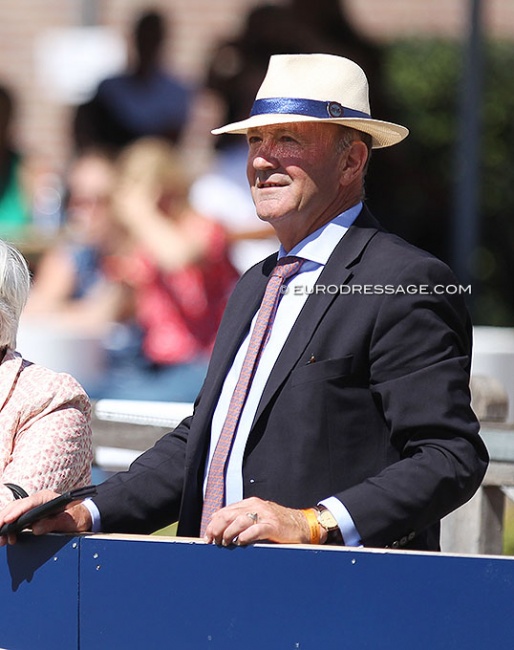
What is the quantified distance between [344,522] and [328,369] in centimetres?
31

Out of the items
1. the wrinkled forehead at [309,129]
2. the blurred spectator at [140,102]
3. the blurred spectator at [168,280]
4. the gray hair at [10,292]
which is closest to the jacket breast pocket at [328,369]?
the wrinkled forehead at [309,129]

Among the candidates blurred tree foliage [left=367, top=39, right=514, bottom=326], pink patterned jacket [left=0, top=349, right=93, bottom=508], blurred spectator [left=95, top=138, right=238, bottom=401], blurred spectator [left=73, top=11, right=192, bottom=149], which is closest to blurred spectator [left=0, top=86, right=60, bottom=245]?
blurred spectator [left=73, top=11, right=192, bottom=149]

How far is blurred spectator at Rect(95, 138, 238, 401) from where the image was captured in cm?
587

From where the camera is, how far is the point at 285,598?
7.55 feet

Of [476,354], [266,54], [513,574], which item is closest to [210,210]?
[266,54]

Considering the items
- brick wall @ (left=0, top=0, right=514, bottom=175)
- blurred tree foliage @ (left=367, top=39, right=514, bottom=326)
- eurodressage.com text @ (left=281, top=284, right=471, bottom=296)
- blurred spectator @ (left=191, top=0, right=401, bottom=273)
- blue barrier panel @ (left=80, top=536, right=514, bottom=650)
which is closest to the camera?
blue barrier panel @ (left=80, top=536, right=514, bottom=650)

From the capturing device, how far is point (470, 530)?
3.98 meters

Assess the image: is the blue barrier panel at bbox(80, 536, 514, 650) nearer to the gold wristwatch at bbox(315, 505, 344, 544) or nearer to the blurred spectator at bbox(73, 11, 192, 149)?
the gold wristwatch at bbox(315, 505, 344, 544)

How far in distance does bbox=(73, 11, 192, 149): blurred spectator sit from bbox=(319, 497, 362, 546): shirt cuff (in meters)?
6.02

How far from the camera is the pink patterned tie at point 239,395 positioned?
2.64 metres

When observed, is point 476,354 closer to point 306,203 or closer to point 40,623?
point 306,203

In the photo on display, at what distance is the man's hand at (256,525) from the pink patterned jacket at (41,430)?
16.9 inches

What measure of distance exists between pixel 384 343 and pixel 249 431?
329 mm

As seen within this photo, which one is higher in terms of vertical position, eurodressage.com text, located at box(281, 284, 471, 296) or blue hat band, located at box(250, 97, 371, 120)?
blue hat band, located at box(250, 97, 371, 120)
